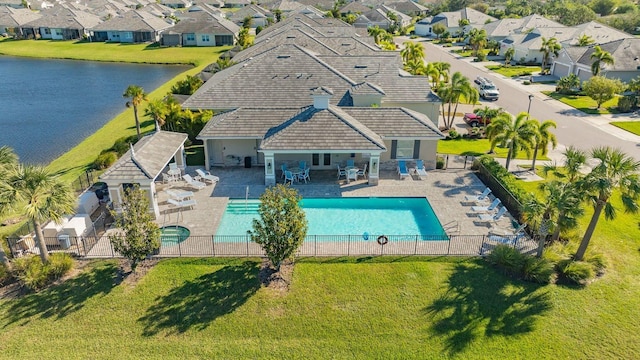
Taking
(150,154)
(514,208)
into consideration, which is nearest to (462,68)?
(514,208)

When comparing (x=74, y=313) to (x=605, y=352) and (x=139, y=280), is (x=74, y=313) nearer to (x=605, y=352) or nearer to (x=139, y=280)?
(x=139, y=280)

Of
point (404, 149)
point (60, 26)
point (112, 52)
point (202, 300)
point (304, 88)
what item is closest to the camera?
point (202, 300)

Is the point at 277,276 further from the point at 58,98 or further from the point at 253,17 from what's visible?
the point at 253,17

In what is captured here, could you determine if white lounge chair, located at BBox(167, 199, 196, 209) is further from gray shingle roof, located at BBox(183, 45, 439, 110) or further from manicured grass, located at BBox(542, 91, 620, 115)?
manicured grass, located at BBox(542, 91, 620, 115)

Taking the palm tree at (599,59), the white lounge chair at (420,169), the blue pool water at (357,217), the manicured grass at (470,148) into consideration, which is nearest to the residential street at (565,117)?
the palm tree at (599,59)

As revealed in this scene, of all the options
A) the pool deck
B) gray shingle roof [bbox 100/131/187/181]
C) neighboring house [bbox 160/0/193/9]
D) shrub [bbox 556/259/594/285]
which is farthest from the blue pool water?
neighboring house [bbox 160/0/193/9]

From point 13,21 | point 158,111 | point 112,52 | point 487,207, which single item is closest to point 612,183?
point 487,207

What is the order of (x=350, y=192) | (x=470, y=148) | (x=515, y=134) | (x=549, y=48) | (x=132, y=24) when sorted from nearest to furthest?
(x=350, y=192) → (x=515, y=134) → (x=470, y=148) → (x=549, y=48) → (x=132, y=24)
